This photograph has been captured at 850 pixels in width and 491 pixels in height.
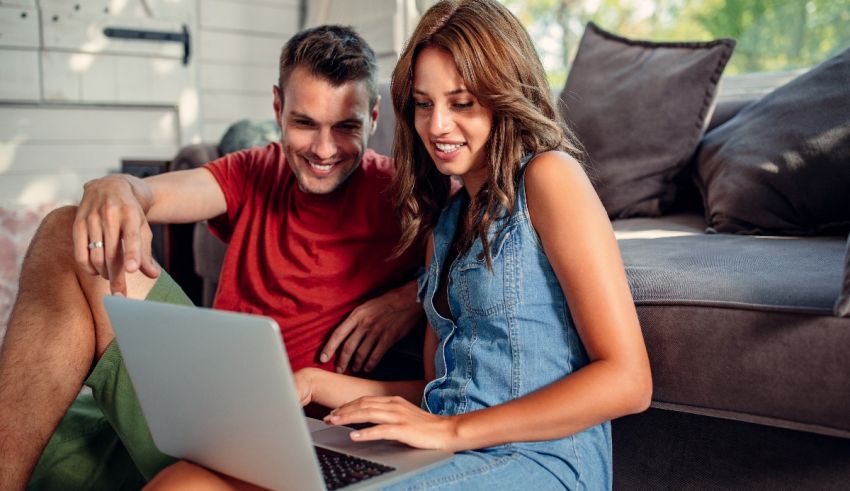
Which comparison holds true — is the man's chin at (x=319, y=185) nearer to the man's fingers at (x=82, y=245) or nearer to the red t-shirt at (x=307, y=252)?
the red t-shirt at (x=307, y=252)

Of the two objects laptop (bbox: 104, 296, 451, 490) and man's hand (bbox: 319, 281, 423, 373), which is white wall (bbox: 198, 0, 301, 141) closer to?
man's hand (bbox: 319, 281, 423, 373)

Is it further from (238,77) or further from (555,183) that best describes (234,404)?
(238,77)

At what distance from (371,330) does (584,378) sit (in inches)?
21.7

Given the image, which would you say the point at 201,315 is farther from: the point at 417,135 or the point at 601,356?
the point at 417,135

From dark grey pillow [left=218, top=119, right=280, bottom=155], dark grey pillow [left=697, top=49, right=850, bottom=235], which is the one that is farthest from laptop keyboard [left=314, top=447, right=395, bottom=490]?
dark grey pillow [left=218, top=119, right=280, bottom=155]

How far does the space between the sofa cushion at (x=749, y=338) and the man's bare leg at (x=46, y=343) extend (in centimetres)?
86

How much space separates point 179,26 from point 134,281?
273cm

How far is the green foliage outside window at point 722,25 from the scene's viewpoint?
271 centimetres

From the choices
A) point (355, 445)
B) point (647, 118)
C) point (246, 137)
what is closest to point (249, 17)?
point (246, 137)

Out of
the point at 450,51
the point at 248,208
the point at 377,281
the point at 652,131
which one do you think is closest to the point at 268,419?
the point at 450,51

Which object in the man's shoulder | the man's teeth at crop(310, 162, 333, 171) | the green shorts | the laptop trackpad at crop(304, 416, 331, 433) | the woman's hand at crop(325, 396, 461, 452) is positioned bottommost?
the green shorts

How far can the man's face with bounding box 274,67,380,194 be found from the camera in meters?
1.53

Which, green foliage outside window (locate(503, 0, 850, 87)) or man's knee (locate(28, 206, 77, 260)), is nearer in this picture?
man's knee (locate(28, 206, 77, 260))

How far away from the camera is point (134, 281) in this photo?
1403 millimetres
